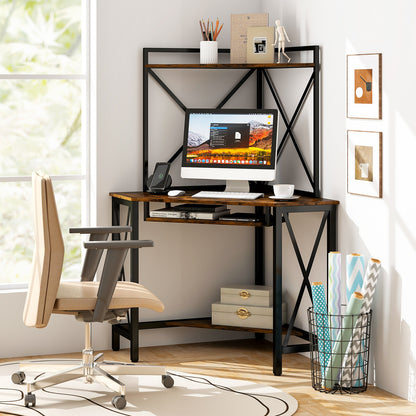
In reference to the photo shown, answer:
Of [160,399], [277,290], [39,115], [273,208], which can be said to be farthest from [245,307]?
[39,115]

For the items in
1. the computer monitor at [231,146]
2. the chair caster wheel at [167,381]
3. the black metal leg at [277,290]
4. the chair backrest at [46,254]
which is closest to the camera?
the chair backrest at [46,254]

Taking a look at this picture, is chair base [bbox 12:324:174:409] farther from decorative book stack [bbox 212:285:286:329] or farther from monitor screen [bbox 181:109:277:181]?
monitor screen [bbox 181:109:277:181]

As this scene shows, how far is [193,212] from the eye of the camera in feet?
14.0

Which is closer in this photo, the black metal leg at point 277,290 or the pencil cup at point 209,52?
the black metal leg at point 277,290

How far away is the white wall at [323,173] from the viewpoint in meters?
3.77

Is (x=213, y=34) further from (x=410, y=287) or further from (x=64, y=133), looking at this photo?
(x=410, y=287)

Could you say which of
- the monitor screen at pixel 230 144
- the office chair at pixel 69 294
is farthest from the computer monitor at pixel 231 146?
the office chair at pixel 69 294

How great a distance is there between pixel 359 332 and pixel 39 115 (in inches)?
81.7

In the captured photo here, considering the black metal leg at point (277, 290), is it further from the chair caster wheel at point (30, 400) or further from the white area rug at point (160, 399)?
the chair caster wheel at point (30, 400)

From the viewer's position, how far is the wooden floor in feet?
12.0

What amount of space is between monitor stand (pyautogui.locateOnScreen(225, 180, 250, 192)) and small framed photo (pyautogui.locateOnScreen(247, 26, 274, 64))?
66cm

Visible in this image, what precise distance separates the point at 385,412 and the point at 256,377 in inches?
29.2

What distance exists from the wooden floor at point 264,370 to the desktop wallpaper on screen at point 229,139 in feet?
3.41

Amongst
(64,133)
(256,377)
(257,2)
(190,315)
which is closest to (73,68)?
(64,133)
